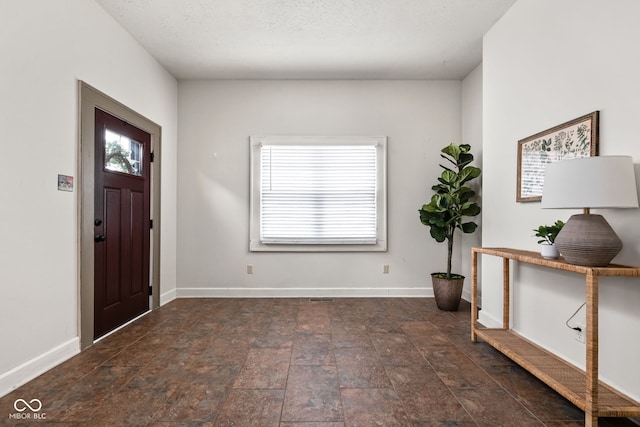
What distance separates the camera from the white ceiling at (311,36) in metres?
2.91

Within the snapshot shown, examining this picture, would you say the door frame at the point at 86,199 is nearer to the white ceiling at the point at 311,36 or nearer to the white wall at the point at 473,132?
the white ceiling at the point at 311,36

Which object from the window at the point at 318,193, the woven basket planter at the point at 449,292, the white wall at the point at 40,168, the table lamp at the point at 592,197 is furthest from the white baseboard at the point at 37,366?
the woven basket planter at the point at 449,292

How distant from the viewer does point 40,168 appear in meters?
2.26

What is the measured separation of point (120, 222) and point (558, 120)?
390 centimetres

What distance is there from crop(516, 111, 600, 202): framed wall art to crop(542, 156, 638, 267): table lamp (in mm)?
432

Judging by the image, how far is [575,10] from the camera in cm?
216

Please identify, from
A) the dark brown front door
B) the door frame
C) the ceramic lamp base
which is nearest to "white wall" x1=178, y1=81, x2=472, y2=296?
the dark brown front door

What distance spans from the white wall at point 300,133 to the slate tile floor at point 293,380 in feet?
3.50

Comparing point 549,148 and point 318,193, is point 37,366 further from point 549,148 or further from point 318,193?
point 549,148

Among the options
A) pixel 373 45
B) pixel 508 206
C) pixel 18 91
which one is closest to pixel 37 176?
pixel 18 91

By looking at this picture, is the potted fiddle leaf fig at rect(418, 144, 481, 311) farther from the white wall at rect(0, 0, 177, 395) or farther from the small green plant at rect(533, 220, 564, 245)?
the white wall at rect(0, 0, 177, 395)

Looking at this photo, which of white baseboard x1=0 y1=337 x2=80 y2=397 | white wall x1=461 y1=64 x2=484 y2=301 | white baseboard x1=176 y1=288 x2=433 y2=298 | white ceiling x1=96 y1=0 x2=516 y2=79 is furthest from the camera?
white baseboard x1=176 y1=288 x2=433 y2=298

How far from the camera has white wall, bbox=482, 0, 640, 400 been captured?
5.87ft

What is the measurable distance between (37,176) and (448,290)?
3938 millimetres
